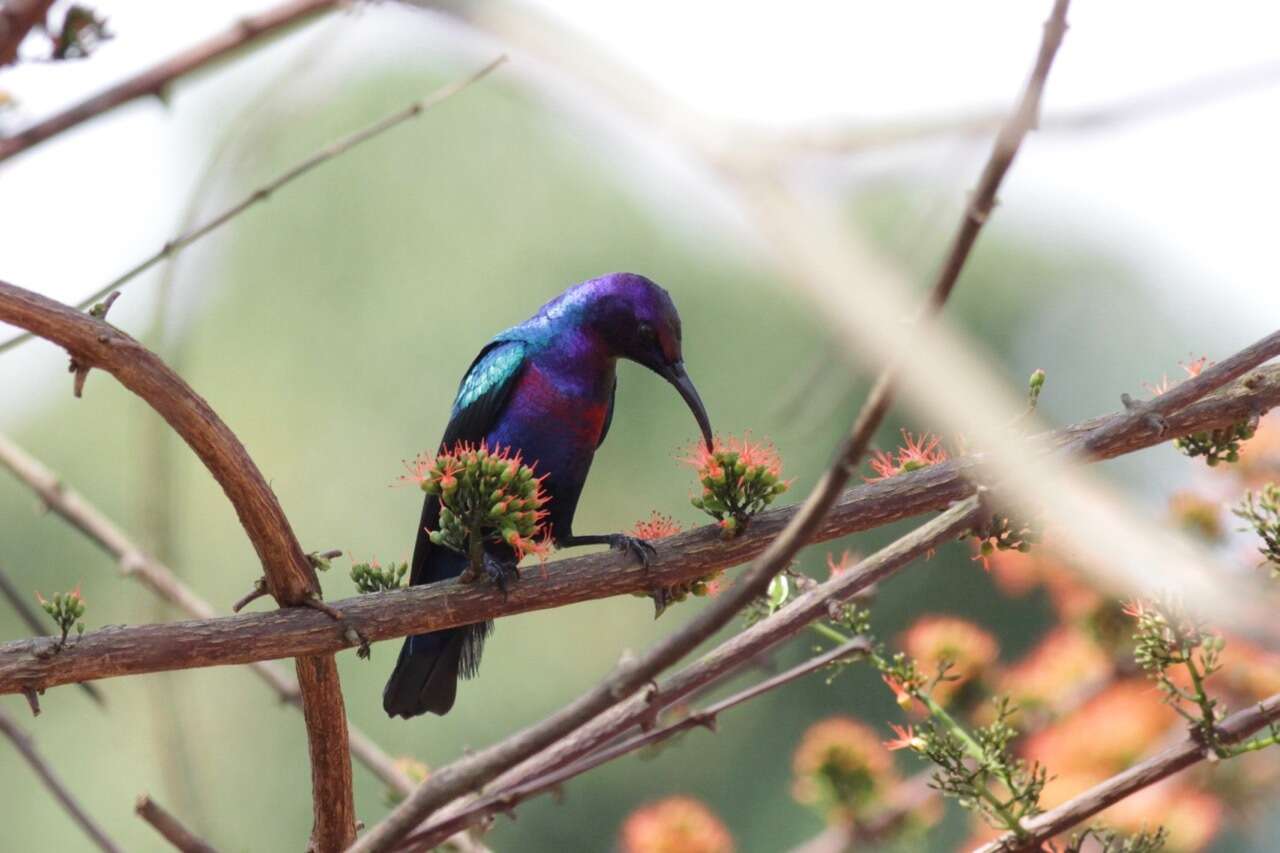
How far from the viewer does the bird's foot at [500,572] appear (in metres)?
3.14

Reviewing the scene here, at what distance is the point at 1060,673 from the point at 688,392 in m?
1.37

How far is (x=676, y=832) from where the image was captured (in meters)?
3.83

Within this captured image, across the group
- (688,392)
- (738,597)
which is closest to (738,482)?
(688,392)

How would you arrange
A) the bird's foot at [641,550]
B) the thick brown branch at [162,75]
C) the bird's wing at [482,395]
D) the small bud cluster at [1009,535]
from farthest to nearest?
the bird's wing at [482,395] < the bird's foot at [641,550] < the small bud cluster at [1009,535] < the thick brown branch at [162,75]

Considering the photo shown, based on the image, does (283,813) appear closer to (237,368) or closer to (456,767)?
(237,368)

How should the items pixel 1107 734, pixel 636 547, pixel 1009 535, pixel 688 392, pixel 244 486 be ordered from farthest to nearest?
1. pixel 688 392
2. pixel 1107 734
3. pixel 636 547
4. pixel 1009 535
5. pixel 244 486

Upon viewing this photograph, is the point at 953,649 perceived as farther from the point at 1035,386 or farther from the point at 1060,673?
the point at 1035,386

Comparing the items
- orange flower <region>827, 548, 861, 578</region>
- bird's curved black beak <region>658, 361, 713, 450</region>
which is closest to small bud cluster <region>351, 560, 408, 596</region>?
orange flower <region>827, 548, 861, 578</region>

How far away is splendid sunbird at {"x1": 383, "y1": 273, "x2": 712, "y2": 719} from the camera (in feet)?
14.6

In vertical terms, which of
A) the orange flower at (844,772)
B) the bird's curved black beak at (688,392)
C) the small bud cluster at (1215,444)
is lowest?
the orange flower at (844,772)

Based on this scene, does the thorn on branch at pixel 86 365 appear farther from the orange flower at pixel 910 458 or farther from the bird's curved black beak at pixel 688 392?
the bird's curved black beak at pixel 688 392

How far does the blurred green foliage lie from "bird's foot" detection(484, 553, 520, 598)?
227 inches

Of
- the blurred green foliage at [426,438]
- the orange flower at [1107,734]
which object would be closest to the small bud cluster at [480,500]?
the orange flower at [1107,734]

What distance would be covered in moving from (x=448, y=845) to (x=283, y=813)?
7262 millimetres
